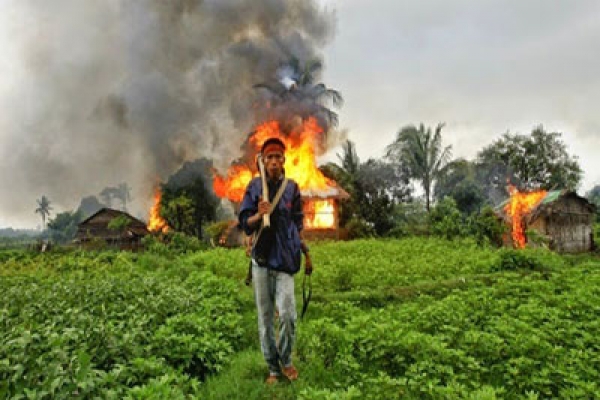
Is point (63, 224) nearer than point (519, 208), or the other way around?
point (519, 208)

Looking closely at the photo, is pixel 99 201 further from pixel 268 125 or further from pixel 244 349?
pixel 244 349

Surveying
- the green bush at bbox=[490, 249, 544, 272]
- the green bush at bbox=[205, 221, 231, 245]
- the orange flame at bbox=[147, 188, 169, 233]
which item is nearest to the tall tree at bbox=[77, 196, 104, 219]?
the orange flame at bbox=[147, 188, 169, 233]

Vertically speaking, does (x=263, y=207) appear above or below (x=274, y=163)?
below

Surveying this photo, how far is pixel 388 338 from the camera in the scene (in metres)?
5.14

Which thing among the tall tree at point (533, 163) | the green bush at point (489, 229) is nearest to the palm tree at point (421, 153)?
the tall tree at point (533, 163)

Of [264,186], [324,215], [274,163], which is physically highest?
[324,215]

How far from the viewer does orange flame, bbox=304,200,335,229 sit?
102ft

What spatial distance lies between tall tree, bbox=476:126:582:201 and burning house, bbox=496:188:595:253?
12714 mm

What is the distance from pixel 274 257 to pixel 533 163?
150 ft

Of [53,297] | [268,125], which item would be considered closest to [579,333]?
[53,297]

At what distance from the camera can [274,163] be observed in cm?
511

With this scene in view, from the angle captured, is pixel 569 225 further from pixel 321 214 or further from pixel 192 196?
pixel 192 196

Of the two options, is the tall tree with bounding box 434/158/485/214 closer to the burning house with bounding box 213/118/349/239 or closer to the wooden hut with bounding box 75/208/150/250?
the burning house with bounding box 213/118/349/239

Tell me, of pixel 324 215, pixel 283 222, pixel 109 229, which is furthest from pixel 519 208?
pixel 109 229
